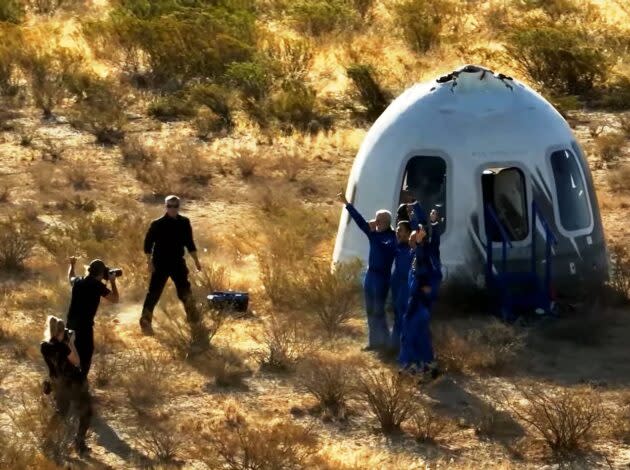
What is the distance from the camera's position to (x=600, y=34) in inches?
1177

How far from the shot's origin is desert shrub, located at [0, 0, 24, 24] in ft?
104

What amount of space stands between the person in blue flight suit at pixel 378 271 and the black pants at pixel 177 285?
1599 millimetres

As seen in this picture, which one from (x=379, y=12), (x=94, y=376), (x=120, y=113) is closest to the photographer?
(x=94, y=376)

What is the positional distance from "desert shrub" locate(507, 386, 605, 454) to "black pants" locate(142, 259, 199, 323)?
3.19m

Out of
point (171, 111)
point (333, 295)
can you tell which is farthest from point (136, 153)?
point (333, 295)

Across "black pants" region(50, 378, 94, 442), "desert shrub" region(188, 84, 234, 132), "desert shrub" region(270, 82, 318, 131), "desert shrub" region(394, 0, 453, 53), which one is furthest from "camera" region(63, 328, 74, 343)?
"desert shrub" region(394, 0, 453, 53)

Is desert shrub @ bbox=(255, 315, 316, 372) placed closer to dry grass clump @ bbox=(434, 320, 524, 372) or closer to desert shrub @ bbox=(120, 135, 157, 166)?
dry grass clump @ bbox=(434, 320, 524, 372)

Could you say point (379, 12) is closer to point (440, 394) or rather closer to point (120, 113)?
point (120, 113)

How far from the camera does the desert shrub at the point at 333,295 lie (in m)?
13.8

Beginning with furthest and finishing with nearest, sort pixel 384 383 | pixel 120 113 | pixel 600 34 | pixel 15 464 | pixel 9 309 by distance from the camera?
pixel 600 34 → pixel 120 113 → pixel 9 309 → pixel 384 383 → pixel 15 464

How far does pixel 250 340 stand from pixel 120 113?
10651mm

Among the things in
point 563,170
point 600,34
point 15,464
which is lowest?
point 15,464

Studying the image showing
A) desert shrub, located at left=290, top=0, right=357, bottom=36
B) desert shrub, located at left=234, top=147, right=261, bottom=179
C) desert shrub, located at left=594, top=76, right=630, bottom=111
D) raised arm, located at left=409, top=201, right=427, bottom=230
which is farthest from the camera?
desert shrub, located at left=290, top=0, right=357, bottom=36

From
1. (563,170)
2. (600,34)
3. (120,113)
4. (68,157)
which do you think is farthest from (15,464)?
(600,34)
